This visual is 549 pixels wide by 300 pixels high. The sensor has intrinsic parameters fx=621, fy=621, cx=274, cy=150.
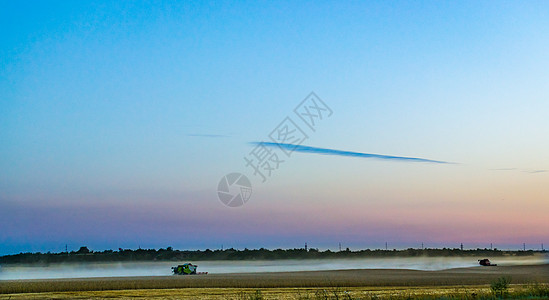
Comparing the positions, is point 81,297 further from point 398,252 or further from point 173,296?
point 398,252

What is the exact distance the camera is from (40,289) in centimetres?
4772

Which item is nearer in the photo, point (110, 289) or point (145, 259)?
point (110, 289)

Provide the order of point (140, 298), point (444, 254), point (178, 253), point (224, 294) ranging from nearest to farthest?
1. point (140, 298)
2. point (224, 294)
3. point (178, 253)
4. point (444, 254)

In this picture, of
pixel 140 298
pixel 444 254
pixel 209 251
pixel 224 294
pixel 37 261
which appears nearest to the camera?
pixel 140 298

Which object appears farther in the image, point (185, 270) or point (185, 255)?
point (185, 255)

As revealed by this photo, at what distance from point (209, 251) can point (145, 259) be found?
24.9m

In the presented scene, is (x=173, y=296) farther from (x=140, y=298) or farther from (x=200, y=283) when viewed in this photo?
(x=200, y=283)

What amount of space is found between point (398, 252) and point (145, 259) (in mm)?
79612

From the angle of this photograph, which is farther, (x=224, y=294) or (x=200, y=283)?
(x=200, y=283)

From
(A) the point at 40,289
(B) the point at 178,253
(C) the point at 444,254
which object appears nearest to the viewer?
(A) the point at 40,289

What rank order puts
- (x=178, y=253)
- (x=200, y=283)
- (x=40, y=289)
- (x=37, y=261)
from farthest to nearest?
(x=178, y=253) → (x=37, y=261) → (x=200, y=283) → (x=40, y=289)

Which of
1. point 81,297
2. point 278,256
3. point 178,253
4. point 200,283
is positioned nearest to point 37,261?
point 178,253

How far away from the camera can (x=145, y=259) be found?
143 m

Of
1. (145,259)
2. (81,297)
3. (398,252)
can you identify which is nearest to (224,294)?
(81,297)
